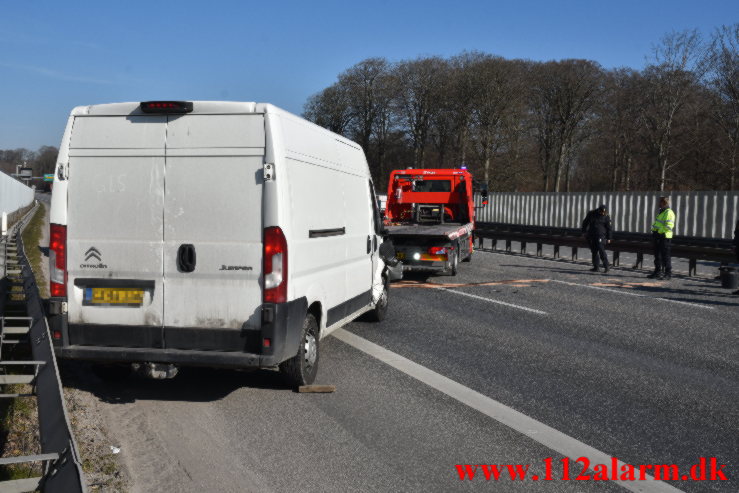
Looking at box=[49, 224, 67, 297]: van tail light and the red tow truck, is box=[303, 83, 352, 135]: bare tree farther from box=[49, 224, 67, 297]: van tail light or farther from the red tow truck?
box=[49, 224, 67, 297]: van tail light

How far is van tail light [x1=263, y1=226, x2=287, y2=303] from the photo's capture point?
5.22 m

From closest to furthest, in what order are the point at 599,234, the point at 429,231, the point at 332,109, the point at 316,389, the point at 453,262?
the point at 316,389
the point at 429,231
the point at 453,262
the point at 599,234
the point at 332,109

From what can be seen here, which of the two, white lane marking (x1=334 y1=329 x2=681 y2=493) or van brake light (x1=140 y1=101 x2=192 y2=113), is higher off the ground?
van brake light (x1=140 y1=101 x2=192 y2=113)

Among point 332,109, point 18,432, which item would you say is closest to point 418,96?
point 332,109

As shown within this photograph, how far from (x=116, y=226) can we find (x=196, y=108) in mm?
1080

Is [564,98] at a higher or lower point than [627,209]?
higher

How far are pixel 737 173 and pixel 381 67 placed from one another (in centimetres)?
3118

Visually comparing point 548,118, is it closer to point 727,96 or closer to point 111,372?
point 727,96

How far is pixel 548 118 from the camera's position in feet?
163

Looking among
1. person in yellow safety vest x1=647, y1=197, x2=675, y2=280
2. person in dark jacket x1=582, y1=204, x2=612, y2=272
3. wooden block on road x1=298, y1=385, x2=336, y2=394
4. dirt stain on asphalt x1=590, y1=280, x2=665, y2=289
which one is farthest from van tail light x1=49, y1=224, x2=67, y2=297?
person in dark jacket x1=582, y1=204, x2=612, y2=272

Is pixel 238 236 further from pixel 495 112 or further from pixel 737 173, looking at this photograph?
pixel 495 112

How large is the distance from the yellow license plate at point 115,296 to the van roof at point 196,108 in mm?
1343

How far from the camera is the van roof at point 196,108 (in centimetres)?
530

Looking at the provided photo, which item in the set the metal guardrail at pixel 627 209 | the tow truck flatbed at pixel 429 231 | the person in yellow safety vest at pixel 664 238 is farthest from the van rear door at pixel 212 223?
the metal guardrail at pixel 627 209
